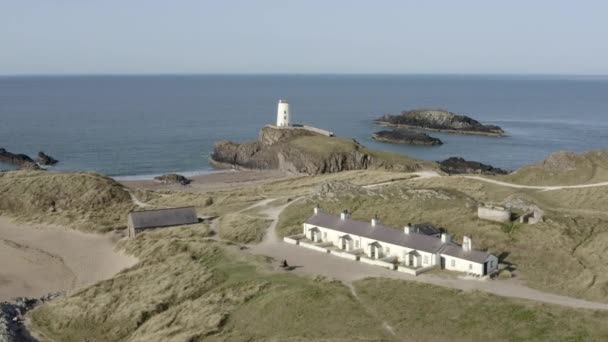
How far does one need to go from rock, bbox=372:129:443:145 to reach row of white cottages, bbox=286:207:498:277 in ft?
312

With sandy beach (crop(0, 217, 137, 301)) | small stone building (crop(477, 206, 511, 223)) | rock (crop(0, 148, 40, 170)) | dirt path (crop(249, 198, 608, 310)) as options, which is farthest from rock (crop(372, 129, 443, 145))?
dirt path (crop(249, 198, 608, 310))

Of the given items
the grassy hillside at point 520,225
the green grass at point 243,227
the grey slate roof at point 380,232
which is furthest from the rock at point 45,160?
the grey slate roof at point 380,232

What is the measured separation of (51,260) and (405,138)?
103 m

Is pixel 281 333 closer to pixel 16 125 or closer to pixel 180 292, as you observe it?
pixel 180 292

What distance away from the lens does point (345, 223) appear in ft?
163

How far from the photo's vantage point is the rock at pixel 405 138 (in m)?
144

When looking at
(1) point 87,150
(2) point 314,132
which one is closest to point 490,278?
(2) point 314,132

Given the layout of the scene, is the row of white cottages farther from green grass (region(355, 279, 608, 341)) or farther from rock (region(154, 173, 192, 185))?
rock (region(154, 173, 192, 185))

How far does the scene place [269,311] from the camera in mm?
36219

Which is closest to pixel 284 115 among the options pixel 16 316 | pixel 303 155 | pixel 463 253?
pixel 303 155

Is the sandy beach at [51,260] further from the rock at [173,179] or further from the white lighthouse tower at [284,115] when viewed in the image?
the white lighthouse tower at [284,115]

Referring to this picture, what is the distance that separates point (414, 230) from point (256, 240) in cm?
1388

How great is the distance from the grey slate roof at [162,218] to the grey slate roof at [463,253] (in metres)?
27.1

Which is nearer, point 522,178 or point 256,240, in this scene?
point 256,240
